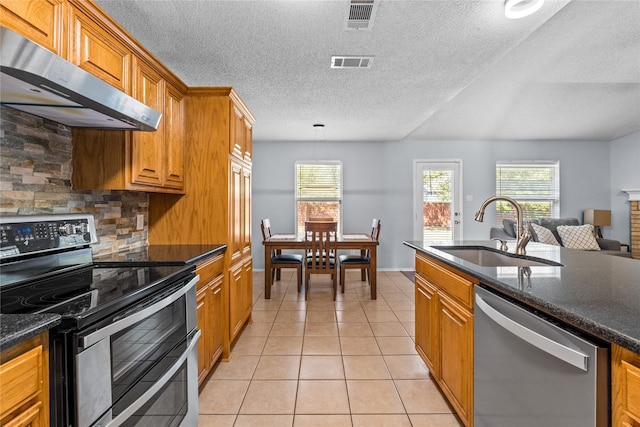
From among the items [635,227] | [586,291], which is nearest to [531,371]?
[586,291]

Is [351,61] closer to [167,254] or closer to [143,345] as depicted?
[167,254]

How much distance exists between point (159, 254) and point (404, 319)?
2.46 m

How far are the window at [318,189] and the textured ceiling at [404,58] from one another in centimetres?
103

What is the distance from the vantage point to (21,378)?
2.56 feet

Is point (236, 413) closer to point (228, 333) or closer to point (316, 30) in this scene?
point (228, 333)

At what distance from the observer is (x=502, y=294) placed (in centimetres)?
130

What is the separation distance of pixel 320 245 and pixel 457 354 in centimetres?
254

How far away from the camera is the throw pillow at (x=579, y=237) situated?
16.5 ft

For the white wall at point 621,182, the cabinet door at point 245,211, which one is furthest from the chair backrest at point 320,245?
the white wall at point 621,182

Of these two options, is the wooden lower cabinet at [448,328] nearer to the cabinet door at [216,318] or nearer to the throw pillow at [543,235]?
the cabinet door at [216,318]

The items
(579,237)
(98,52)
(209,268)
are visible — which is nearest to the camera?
(98,52)

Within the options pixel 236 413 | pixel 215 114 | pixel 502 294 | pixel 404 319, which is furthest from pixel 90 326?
pixel 404 319

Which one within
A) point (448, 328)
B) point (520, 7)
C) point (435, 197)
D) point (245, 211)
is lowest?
point (448, 328)

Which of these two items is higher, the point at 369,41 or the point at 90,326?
the point at 369,41
